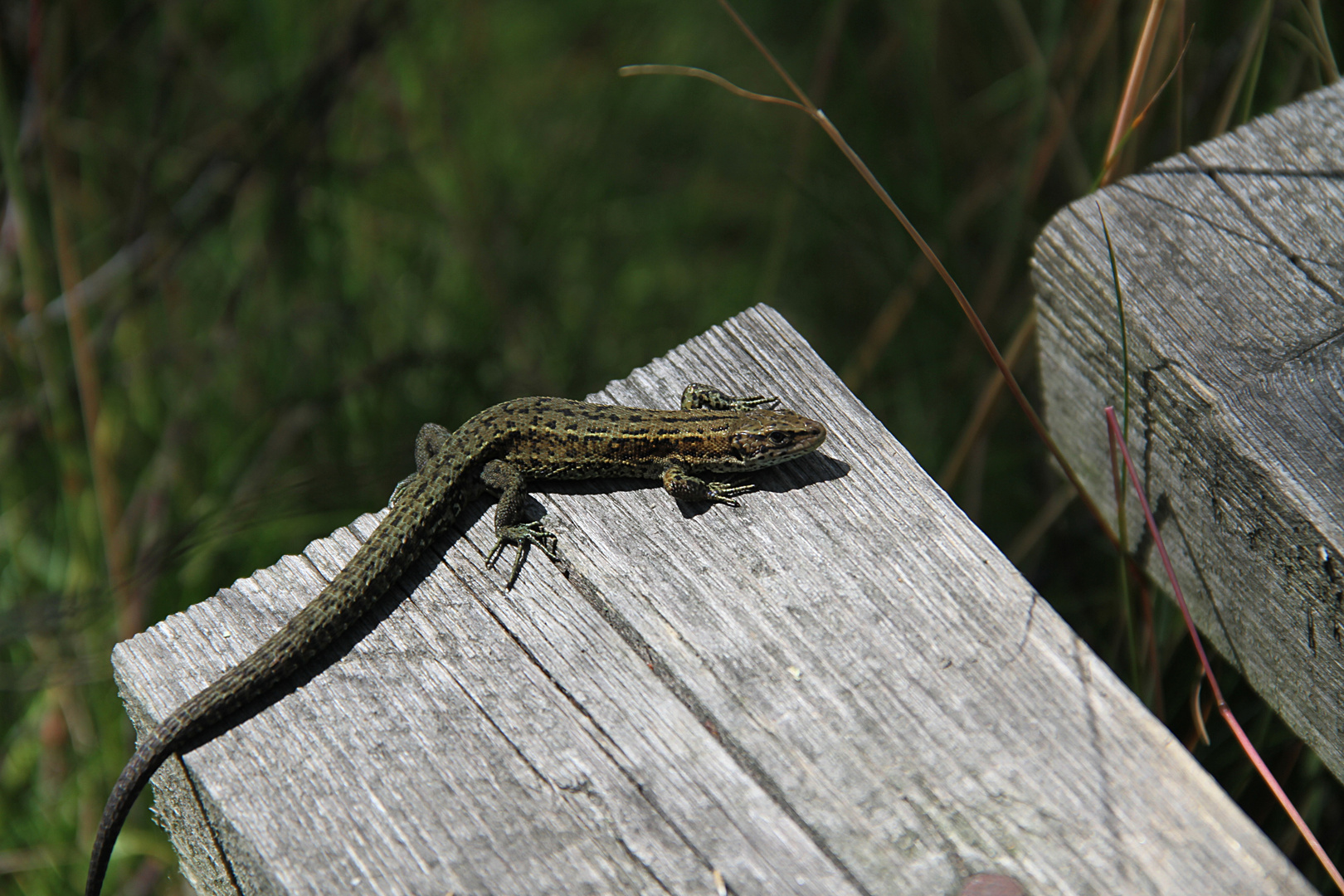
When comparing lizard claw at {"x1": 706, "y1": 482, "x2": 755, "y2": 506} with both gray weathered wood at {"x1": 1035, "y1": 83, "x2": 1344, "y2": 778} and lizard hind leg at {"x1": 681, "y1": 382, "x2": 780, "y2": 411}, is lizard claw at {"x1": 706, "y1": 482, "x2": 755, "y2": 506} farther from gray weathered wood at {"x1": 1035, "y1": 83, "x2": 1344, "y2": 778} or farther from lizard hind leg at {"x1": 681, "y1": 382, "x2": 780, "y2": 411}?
gray weathered wood at {"x1": 1035, "y1": 83, "x2": 1344, "y2": 778}

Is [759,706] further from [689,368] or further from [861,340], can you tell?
[861,340]

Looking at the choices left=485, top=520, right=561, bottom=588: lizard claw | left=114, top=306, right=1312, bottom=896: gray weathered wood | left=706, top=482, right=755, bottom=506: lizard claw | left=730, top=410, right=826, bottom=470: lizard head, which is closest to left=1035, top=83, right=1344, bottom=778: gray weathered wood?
left=114, top=306, right=1312, bottom=896: gray weathered wood

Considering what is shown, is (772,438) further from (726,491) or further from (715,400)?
(726,491)

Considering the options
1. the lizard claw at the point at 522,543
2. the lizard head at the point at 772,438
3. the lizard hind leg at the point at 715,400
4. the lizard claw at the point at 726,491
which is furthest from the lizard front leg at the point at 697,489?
the lizard claw at the point at 522,543

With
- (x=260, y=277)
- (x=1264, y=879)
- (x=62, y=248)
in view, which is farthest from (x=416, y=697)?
(x=260, y=277)

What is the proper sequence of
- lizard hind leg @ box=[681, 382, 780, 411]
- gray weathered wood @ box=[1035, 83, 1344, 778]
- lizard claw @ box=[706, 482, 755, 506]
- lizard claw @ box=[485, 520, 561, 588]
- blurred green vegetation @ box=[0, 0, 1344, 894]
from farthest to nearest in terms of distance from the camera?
blurred green vegetation @ box=[0, 0, 1344, 894], lizard hind leg @ box=[681, 382, 780, 411], lizard claw @ box=[706, 482, 755, 506], lizard claw @ box=[485, 520, 561, 588], gray weathered wood @ box=[1035, 83, 1344, 778]

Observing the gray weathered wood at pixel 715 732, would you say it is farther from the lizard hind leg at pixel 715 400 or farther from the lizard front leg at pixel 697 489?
the lizard hind leg at pixel 715 400
